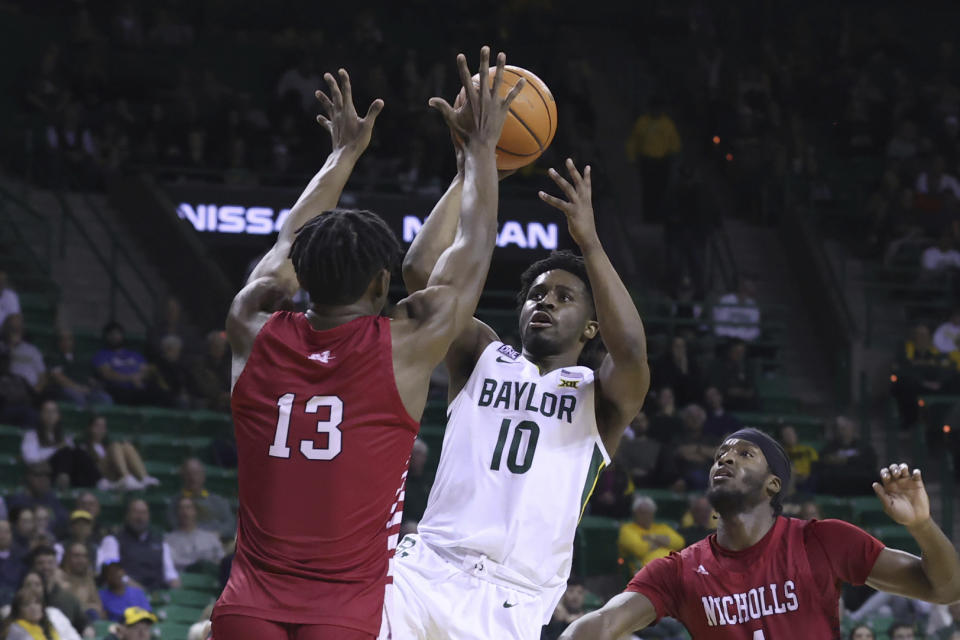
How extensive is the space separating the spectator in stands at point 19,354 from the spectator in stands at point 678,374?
20.2 feet

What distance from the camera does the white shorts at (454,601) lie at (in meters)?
5.37

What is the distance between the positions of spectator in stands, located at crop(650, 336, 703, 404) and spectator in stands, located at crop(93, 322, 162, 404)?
16.9 feet

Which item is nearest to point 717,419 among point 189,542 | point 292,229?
point 189,542

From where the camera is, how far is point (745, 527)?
251 inches

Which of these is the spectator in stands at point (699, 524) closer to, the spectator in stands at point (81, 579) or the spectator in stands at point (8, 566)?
the spectator in stands at point (81, 579)

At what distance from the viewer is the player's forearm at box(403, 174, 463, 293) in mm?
5354

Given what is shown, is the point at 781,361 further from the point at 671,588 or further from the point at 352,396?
the point at 352,396

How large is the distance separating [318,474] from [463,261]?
818mm

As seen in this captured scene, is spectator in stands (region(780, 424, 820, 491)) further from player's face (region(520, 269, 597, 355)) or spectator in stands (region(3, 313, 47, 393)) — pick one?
player's face (region(520, 269, 597, 355))

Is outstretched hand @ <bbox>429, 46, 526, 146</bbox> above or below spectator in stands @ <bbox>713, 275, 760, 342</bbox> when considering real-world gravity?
above

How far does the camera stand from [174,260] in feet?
58.2

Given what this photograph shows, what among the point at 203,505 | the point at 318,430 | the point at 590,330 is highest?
the point at 590,330

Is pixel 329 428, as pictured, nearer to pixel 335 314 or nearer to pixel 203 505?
pixel 335 314

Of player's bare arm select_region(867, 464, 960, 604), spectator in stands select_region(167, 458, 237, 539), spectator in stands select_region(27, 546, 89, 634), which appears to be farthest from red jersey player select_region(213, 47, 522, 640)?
spectator in stands select_region(167, 458, 237, 539)
